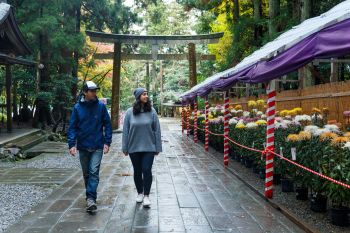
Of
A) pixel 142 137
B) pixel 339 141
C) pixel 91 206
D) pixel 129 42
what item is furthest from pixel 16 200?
pixel 129 42

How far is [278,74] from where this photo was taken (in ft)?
19.4

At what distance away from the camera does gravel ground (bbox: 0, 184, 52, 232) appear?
577 cm

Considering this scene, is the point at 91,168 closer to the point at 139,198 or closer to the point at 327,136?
the point at 139,198

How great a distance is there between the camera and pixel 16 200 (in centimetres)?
687

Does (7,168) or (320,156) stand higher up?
(320,156)

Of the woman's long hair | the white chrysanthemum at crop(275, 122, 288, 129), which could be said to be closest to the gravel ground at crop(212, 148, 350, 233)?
the white chrysanthemum at crop(275, 122, 288, 129)

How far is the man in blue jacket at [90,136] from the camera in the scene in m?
6.09

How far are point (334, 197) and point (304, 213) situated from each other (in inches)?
34.1

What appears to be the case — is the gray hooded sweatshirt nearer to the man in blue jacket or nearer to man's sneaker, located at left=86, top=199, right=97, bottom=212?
the man in blue jacket

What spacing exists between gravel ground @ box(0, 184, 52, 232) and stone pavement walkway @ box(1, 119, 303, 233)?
15 centimetres

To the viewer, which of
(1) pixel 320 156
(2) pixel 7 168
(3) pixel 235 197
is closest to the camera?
(1) pixel 320 156

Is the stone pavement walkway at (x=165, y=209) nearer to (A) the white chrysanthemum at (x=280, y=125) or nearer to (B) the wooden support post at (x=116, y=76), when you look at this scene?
(A) the white chrysanthemum at (x=280, y=125)

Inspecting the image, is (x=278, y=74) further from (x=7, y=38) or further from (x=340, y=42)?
(x=7, y=38)

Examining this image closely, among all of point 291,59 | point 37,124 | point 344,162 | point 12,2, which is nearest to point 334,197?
point 344,162
